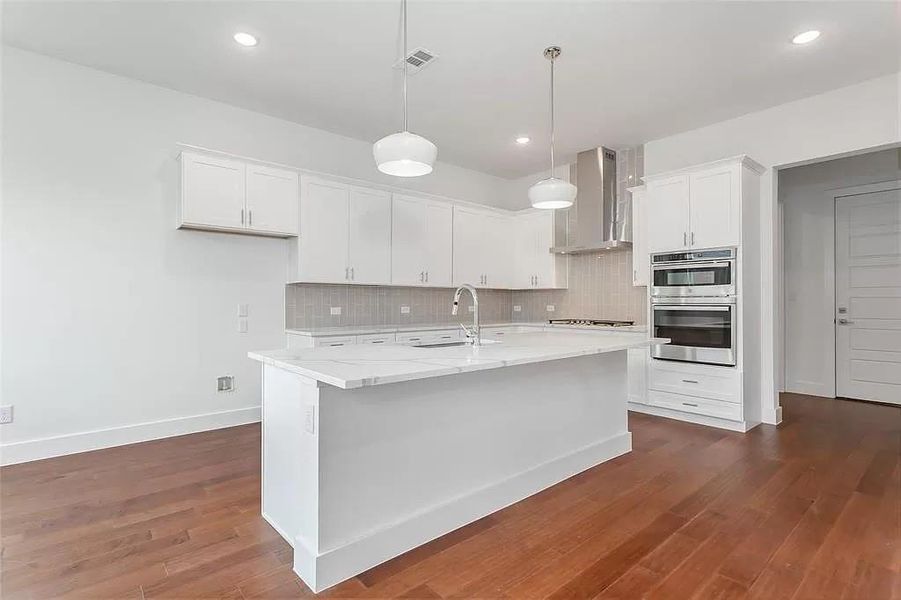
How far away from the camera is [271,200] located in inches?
161

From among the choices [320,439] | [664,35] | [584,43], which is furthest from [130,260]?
[664,35]

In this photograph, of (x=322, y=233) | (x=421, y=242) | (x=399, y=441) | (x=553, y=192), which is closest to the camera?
(x=399, y=441)

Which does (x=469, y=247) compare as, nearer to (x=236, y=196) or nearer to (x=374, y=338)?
(x=374, y=338)

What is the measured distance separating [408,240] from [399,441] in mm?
3242

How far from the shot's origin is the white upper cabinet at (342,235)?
434 centimetres

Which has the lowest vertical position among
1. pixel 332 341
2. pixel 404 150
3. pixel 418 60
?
pixel 332 341

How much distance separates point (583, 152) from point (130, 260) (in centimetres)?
464

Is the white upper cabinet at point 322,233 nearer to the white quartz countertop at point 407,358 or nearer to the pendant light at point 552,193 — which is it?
the white quartz countertop at point 407,358

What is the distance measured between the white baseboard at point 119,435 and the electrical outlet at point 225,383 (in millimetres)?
196

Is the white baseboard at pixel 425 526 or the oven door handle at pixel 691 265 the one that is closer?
the white baseboard at pixel 425 526

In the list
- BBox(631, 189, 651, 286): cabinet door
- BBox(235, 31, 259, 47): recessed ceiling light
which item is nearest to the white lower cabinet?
BBox(631, 189, 651, 286): cabinet door

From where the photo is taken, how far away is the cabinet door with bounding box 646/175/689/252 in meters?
4.35

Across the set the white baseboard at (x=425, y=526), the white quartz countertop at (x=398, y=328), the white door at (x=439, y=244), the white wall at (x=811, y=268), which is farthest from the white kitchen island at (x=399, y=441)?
the white wall at (x=811, y=268)

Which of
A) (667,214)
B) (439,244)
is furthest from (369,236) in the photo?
(667,214)
